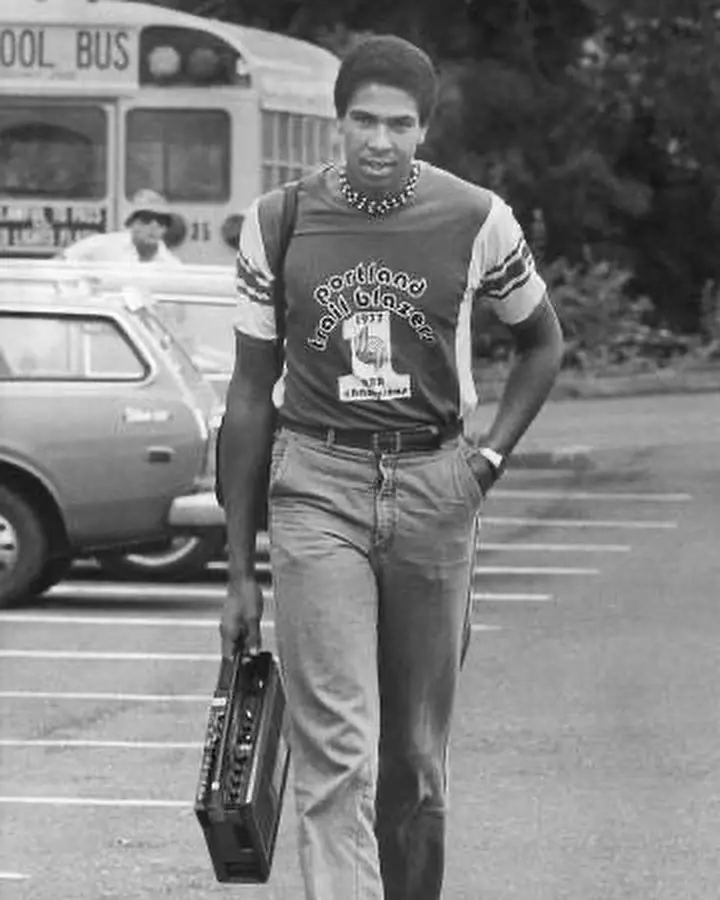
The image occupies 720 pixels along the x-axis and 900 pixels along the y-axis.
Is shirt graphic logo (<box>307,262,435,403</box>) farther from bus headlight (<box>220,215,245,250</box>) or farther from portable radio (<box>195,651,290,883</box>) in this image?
bus headlight (<box>220,215,245,250</box>)

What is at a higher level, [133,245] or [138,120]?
[138,120]

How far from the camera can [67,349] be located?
15812mm

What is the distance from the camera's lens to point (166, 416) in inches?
615

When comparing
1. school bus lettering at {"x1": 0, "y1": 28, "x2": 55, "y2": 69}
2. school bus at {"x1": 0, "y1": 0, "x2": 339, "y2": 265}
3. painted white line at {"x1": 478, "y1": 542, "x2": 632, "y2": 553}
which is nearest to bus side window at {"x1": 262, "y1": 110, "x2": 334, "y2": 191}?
school bus at {"x1": 0, "y1": 0, "x2": 339, "y2": 265}

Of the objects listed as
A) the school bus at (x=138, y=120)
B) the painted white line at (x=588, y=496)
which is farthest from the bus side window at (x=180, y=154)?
the painted white line at (x=588, y=496)

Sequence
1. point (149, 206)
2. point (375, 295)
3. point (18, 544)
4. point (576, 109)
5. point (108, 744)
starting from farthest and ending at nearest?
point (576, 109) < point (149, 206) < point (18, 544) < point (108, 744) < point (375, 295)

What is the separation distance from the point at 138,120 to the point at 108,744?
11380 millimetres

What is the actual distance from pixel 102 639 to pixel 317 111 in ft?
29.2

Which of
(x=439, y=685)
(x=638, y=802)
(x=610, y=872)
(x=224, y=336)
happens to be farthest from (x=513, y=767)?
(x=224, y=336)

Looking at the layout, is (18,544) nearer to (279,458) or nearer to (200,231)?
(200,231)

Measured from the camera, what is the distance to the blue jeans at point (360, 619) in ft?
21.7

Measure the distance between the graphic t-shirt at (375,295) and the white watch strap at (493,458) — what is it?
131 millimetres

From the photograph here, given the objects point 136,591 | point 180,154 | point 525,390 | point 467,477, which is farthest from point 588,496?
point 467,477

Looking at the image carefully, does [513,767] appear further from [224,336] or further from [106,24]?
[106,24]
